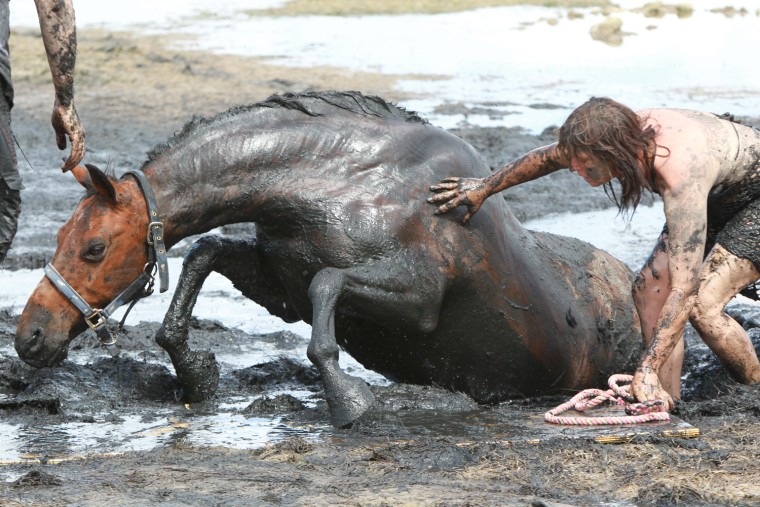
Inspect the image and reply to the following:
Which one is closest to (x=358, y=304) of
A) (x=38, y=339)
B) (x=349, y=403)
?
(x=349, y=403)

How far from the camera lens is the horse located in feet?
19.6

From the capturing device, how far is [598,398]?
6113 mm

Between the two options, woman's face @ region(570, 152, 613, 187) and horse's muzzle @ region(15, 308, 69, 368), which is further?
horse's muzzle @ region(15, 308, 69, 368)

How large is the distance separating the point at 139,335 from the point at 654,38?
15353 mm

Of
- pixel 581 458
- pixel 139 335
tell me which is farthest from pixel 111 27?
pixel 581 458

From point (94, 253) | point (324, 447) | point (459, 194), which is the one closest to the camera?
point (324, 447)

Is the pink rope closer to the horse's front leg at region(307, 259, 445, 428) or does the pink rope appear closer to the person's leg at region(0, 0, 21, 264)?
the horse's front leg at region(307, 259, 445, 428)

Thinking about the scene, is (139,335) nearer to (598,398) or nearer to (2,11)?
(2,11)

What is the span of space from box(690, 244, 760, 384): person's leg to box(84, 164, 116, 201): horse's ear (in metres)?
2.73

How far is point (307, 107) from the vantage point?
6.34 m

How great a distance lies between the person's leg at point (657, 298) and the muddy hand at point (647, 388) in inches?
23.6

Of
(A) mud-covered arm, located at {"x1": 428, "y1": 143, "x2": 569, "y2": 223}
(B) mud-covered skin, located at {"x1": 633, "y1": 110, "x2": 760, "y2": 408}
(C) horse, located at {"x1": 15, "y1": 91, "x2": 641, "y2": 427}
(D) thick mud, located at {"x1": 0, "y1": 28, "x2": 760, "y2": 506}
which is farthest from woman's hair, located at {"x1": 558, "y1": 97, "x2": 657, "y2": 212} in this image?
(D) thick mud, located at {"x1": 0, "y1": 28, "x2": 760, "y2": 506}

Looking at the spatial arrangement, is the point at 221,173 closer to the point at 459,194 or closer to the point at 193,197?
the point at 193,197

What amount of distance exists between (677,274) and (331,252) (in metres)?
1.53
